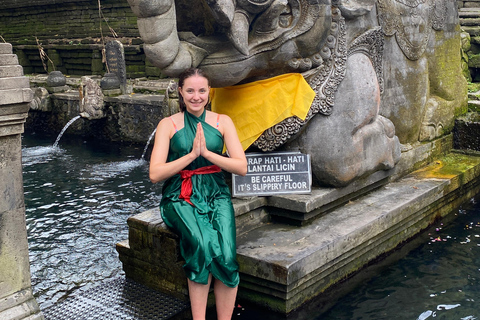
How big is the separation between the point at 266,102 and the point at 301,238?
935 mm

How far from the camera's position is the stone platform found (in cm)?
336

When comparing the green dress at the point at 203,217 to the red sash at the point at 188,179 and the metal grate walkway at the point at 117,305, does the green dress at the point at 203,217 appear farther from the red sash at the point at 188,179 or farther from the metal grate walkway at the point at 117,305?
the metal grate walkway at the point at 117,305

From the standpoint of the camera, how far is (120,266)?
4234 mm

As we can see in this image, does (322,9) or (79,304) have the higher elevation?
(322,9)

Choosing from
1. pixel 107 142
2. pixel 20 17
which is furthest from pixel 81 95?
pixel 20 17

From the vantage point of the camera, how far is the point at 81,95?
10344mm

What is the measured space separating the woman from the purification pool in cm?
54

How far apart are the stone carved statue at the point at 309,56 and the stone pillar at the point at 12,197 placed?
73cm

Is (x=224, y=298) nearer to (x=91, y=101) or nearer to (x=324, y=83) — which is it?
(x=324, y=83)

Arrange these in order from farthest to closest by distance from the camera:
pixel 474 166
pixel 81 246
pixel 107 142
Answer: pixel 107 142
pixel 474 166
pixel 81 246

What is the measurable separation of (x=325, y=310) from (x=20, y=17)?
70.9 feet

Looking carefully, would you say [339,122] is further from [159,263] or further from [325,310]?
[159,263]

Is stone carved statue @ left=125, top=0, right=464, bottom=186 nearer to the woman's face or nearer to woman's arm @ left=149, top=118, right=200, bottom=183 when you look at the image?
the woman's face

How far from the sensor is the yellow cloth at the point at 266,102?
3723 millimetres
